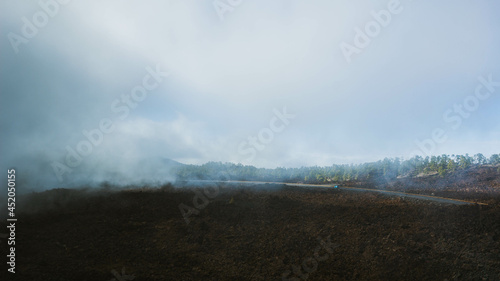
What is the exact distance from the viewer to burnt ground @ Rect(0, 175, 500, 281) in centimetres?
1032

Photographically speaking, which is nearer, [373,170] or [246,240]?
[246,240]

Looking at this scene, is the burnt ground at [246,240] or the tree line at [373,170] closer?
the burnt ground at [246,240]

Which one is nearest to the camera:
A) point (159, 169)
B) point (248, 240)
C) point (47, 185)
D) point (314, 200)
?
point (248, 240)

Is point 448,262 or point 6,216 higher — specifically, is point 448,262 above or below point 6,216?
below

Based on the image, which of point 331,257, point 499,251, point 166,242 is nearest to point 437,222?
point 499,251

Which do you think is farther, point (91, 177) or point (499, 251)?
point (91, 177)

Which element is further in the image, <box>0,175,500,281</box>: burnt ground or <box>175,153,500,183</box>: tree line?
<box>175,153,500,183</box>: tree line

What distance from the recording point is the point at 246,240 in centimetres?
1337

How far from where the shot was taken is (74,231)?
42.1ft

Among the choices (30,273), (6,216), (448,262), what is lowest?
(448,262)

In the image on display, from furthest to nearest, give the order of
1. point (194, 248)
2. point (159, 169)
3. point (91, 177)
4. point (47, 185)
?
point (159, 169) < point (91, 177) < point (47, 185) < point (194, 248)

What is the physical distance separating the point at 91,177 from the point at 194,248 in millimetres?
19259

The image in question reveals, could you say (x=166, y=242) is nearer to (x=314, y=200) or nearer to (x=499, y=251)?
(x=314, y=200)

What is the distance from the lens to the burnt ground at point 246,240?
10.3 m
